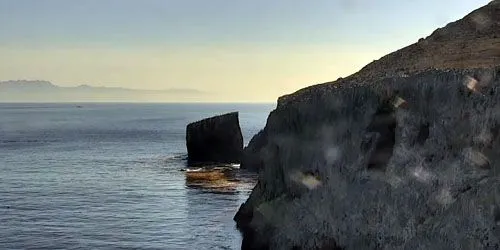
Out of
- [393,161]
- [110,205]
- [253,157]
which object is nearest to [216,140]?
[253,157]

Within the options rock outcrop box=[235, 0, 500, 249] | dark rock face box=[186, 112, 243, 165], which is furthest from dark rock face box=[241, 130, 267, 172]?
rock outcrop box=[235, 0, 500, 249]

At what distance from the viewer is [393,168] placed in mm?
29469

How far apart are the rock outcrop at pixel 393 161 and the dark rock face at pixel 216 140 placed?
45.2 metres

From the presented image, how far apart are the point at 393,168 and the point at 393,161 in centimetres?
41

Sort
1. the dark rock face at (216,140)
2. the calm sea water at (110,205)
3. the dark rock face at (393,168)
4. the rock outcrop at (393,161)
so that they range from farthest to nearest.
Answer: the dark rock face at (216,140) → the calm sea water at (110,205) → the rock outcrop at (393,161) → the dark rock face at (393,168)

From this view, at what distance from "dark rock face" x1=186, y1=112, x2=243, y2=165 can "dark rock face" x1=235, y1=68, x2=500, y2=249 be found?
48090 millimetres

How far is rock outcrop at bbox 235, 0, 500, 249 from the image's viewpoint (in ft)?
85.7

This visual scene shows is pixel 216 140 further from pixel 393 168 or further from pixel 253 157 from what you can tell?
pixel 393 168

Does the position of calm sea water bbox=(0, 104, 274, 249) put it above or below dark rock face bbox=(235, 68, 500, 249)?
below

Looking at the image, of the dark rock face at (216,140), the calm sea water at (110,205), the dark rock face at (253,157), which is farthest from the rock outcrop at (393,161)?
the dark rock face at (216,140)

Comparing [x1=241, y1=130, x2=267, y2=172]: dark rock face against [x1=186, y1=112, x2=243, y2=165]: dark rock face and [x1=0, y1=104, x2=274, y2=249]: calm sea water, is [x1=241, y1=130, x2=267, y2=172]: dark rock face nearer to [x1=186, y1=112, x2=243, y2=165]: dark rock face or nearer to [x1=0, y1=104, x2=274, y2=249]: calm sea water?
[x1=186, y1=112, x2=243, y2=165]: dark rock face

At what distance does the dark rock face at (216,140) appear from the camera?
283ft

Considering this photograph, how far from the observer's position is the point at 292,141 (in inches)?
1495

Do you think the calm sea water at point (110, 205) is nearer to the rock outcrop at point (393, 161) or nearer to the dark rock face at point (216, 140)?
the dark rock face at point (216, 140)
